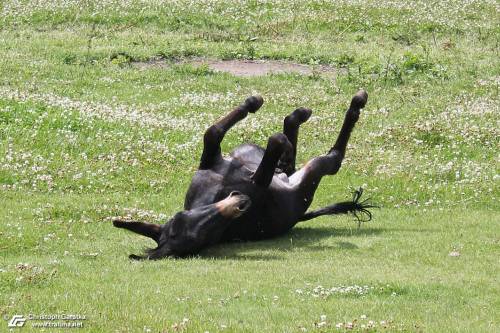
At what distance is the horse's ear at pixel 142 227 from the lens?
11312 mm

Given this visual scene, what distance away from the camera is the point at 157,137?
1842cm

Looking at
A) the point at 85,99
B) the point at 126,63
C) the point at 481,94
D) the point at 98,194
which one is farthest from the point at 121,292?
the point at 126,63

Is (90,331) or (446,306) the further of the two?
(446,306)

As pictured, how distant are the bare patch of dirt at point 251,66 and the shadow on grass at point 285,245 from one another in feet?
36.4

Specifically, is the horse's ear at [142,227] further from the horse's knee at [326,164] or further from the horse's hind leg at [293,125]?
the horse's hind leg at [293,125]

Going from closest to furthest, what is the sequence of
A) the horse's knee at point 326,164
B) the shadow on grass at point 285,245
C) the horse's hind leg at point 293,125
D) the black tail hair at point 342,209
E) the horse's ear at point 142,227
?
the horse's ear at point 142,227 → the shadow on grass at point 285,245 → the horse's knee at point 326,164 → the black tail hair at point 342,209 → the horse's hind leg at point 293,125

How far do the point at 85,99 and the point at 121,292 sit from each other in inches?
490

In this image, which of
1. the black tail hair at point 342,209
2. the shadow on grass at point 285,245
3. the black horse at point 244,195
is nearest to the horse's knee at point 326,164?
the black horse at point 244,195

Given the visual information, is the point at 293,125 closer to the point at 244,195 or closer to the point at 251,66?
the point at 244,195

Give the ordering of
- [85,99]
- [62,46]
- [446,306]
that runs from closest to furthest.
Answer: [446,306] < [85,99] < [62,46]

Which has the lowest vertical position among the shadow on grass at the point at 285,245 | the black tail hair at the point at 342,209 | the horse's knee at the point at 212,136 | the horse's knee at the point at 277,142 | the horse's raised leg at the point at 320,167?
the shadow on grass at the point at 285,245

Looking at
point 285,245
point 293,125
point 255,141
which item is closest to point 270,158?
point 285,245

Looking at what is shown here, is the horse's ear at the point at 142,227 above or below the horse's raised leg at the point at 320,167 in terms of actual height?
below

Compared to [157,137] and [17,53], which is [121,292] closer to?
[157,137]
